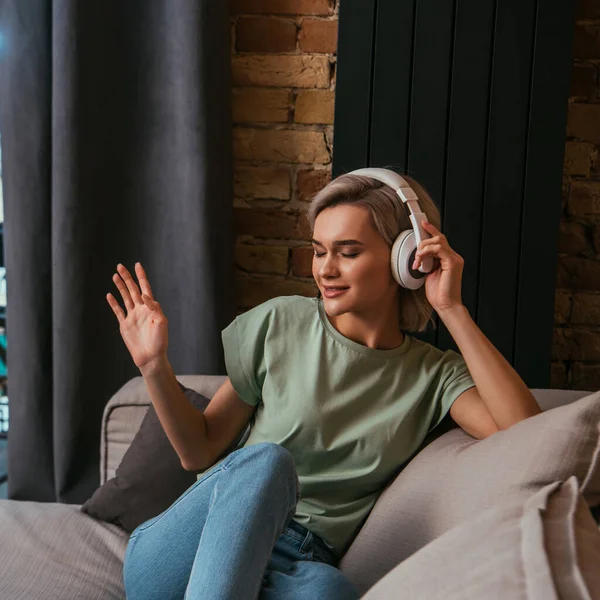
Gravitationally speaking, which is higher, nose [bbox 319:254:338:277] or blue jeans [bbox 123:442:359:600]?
nose [bbox 319:254:338:277]

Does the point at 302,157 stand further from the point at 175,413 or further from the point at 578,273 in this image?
the point at 175,413

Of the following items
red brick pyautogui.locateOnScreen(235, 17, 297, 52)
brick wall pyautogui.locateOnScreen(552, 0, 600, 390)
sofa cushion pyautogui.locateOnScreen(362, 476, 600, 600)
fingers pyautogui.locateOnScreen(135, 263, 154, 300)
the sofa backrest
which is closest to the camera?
sofa cushion pyautogui.locateOnScreen(362, 476, 600, 600)


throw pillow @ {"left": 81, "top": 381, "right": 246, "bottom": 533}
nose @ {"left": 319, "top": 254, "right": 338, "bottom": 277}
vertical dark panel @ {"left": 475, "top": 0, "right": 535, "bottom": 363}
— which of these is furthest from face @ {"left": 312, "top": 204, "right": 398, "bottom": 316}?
vertical dark panel @ {"left": 475, "top": 0, "right": 535, "bottom": 363}

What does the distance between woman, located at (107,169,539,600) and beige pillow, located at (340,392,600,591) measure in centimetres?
6

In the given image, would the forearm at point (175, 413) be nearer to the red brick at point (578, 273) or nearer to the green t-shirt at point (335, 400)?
the green t-shirt at point (335, 400)

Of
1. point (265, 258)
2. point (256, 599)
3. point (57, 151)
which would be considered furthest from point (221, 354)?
point (256, 599)

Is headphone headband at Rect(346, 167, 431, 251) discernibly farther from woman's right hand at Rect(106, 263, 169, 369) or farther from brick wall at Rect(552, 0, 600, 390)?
brick wall at Rect(552, 0, 600, 390)

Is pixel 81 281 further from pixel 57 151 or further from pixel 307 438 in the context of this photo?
pixel 307 438

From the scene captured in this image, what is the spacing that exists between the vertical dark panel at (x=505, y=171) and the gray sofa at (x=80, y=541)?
13.2 inches

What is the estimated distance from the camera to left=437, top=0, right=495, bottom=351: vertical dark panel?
5.57 feet

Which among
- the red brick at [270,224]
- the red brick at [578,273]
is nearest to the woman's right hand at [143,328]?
the red brick at [270,224]

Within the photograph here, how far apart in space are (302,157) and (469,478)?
1.10m

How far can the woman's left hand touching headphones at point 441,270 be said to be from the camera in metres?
1.24

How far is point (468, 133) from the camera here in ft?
5.67
